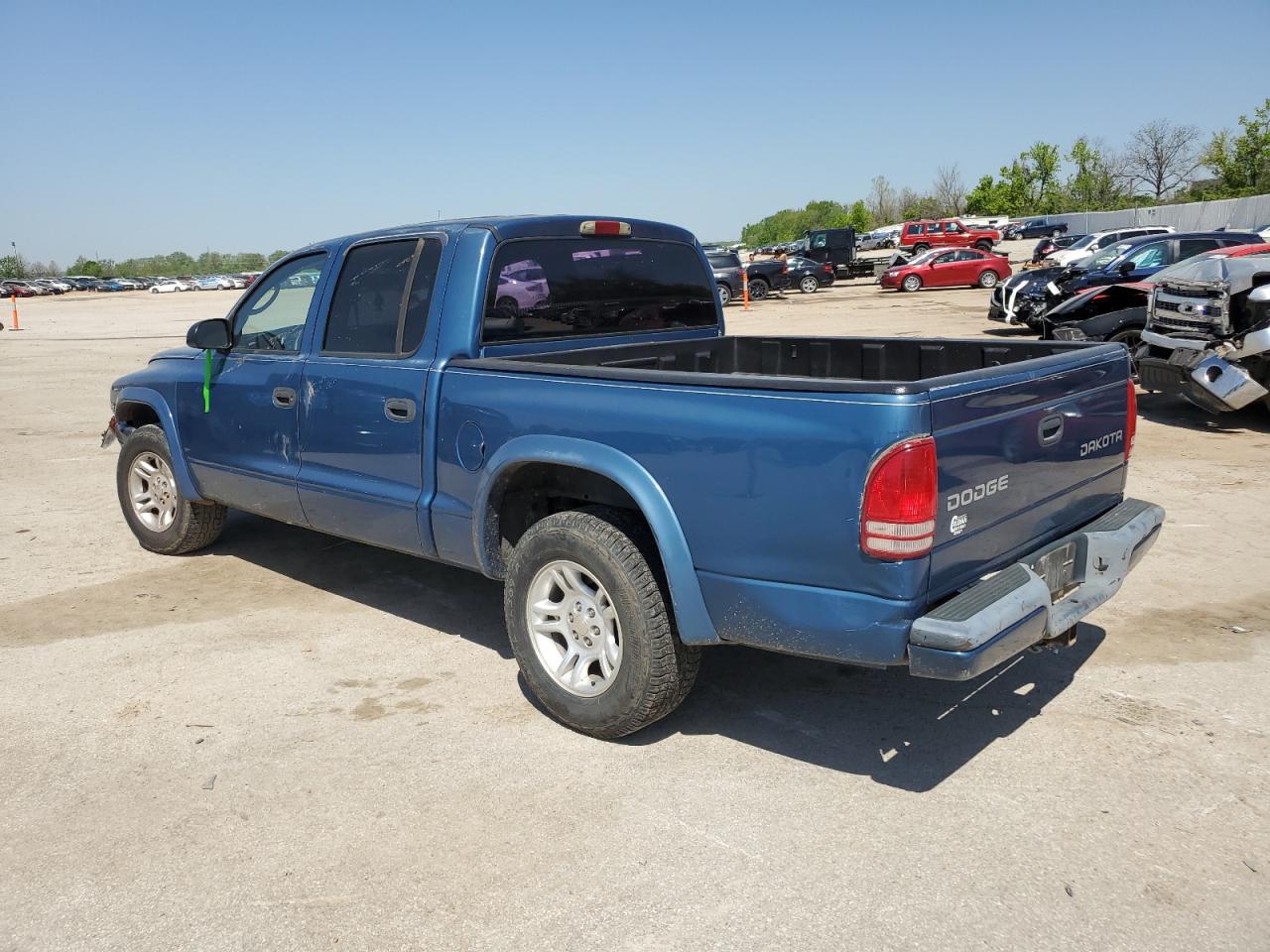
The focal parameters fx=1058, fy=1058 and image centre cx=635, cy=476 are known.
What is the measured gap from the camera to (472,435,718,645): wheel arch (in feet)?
11.6

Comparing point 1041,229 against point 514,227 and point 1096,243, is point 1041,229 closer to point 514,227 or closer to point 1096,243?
point 1096,243

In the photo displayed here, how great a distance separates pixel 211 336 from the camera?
5.46 meters

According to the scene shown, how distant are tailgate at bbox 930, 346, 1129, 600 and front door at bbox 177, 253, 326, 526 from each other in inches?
126

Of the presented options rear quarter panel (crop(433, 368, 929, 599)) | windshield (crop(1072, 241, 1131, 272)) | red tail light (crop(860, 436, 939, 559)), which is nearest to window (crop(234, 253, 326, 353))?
rear quarter panel (crop(433, 368, 929, 599))

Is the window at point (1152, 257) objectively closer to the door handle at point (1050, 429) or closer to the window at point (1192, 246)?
the window at point (1192, 246)

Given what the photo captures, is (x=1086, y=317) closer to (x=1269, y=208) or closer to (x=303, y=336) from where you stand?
(x=303, y=336)

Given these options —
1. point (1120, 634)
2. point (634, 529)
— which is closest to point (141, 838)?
point (634, 529)

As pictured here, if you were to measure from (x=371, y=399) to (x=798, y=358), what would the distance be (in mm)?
2158

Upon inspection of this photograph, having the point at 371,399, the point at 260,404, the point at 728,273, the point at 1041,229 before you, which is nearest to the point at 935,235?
the point at 1041,229

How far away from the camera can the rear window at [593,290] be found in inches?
181

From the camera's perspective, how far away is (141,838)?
3.33m

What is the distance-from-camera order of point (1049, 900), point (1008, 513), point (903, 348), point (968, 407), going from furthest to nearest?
point (903, 348)
point (1008, 513)
point (968, 407)
point (1049, 900)

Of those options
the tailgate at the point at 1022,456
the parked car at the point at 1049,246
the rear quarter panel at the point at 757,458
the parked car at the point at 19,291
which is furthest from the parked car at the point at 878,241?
the rear quarter panel at the point at 757,458

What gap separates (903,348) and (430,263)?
224 centimetres
